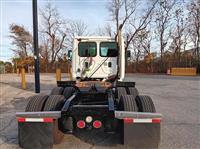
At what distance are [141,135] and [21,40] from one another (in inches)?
2536

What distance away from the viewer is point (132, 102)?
6.12m

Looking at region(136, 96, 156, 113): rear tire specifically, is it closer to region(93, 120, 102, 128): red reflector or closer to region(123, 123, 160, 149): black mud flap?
region(123, 123, 160, 149): black mud flap

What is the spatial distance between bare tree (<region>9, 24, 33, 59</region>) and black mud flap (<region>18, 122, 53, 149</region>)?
60811mm

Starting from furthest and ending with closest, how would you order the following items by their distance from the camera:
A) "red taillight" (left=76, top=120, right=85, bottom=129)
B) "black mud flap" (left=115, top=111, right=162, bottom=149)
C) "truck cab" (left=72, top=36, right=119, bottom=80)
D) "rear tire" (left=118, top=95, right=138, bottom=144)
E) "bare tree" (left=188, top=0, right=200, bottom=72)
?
"bare tree" (left=188, top=0, right=200, bottom=72) < "truck cab" (left=72, top=36, right=119, bottom=80) < "rear tire" (left=118, top=95, right=138, bottom=144) < "red taillight" (left=76, top=120, right=85, bottom=129) < "black mud flap" (left=115, top=111, right=162, bottom=149)

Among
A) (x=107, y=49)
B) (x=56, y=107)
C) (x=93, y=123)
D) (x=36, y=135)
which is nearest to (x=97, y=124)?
(x=93, y=123)

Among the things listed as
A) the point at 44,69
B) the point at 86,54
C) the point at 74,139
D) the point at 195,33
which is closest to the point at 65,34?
the point at 44,69

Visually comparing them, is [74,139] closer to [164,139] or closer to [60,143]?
[60,143]

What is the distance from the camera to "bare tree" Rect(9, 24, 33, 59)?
6638 cm

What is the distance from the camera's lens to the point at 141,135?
224 inches

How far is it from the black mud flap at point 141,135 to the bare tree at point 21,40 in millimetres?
61363

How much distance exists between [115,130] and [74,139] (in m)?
1.18

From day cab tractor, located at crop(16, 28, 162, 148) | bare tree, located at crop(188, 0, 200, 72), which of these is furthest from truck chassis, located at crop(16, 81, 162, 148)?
bare tree, located at crop(188, 0, 200, 72)

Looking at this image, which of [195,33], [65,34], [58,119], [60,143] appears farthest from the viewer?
[65,34]

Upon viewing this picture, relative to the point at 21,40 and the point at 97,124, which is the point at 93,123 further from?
the point at 21,40
